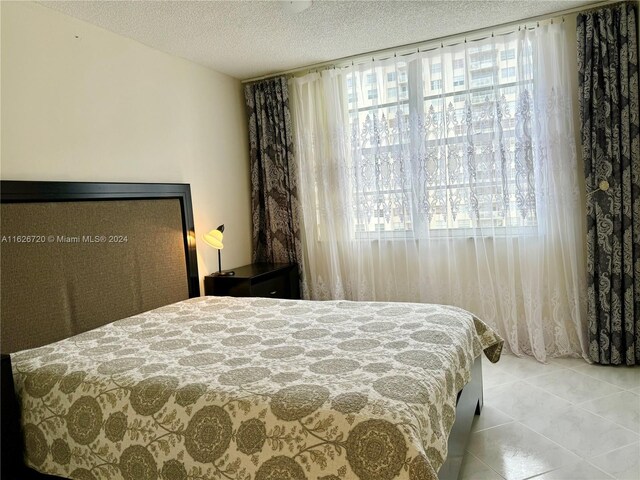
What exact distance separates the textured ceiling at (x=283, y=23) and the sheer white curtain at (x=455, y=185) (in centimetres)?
26

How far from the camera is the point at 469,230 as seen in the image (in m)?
3.59

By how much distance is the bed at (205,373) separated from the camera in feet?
4.69

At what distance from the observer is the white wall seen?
245 centimetres

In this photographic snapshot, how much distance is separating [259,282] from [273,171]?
1.11 m

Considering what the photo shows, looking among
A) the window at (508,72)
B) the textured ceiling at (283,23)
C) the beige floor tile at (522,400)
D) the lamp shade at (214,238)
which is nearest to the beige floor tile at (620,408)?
the beige floor tile at (522,400)

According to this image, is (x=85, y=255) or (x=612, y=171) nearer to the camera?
(x=85, y=255)

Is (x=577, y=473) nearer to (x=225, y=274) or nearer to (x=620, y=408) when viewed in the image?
(x=620, y=408)

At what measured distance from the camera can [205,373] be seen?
1.79 m

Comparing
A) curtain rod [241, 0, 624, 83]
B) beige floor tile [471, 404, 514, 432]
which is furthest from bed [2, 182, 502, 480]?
curtain rod [241, 0, 624, 83]

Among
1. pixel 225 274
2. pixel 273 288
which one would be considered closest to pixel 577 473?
pixel 273 288

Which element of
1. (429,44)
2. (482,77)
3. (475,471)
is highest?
(429,44)

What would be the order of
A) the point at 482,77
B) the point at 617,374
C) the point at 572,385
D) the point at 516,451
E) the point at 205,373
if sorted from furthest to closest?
the point at 482,77
the point at 617,374
the point at 572,385
the point at 516,451
the point at 205,373

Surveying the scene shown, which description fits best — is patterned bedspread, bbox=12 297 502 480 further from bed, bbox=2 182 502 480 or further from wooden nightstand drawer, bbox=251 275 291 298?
→ wooden nightstand drawer, bbox=251 275 291 298

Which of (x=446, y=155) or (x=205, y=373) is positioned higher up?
(x=446, y=155)
